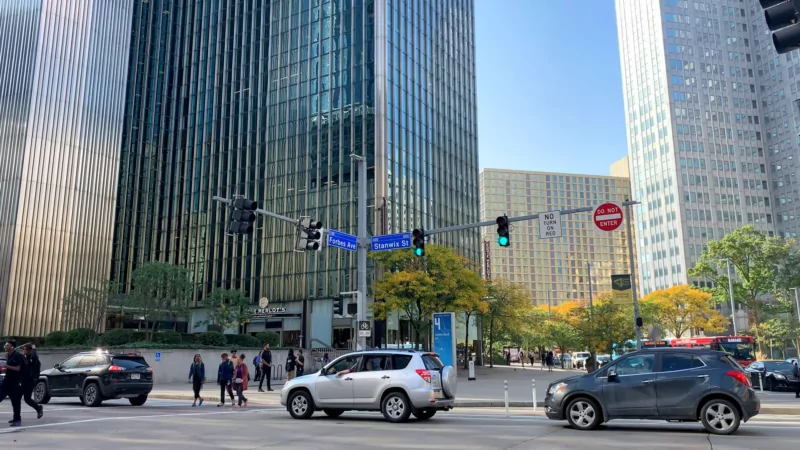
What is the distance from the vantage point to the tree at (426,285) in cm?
3981

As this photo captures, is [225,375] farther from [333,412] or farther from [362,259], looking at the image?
[362,259]

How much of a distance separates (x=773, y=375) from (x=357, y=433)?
2614 centimetres

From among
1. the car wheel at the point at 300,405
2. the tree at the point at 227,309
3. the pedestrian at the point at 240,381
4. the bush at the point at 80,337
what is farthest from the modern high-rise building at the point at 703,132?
the car wheel at the point at 300,405

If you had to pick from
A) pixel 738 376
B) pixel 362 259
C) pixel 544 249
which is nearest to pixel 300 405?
pixel 738 376

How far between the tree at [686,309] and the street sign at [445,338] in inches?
2062

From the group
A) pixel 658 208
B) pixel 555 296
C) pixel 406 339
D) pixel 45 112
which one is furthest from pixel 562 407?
pixel 555 296

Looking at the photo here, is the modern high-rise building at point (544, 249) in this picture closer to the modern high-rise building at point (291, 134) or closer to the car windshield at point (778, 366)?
the modern high-rise building at point (291, 134)

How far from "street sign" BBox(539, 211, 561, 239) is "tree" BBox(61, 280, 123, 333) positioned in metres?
40.8

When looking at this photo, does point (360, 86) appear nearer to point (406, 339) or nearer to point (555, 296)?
point (406, 339)

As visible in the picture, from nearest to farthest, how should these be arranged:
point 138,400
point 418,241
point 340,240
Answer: point 138,400 < point 418,241 < point 340,240

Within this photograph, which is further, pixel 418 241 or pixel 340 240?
pixel 340 240

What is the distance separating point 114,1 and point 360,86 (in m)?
30.6

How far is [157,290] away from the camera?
47625 mm

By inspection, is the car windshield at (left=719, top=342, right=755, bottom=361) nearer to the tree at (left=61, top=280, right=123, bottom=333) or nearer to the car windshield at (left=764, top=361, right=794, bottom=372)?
the car windshield at (left=764, top=361, right=794, bottom=372)
